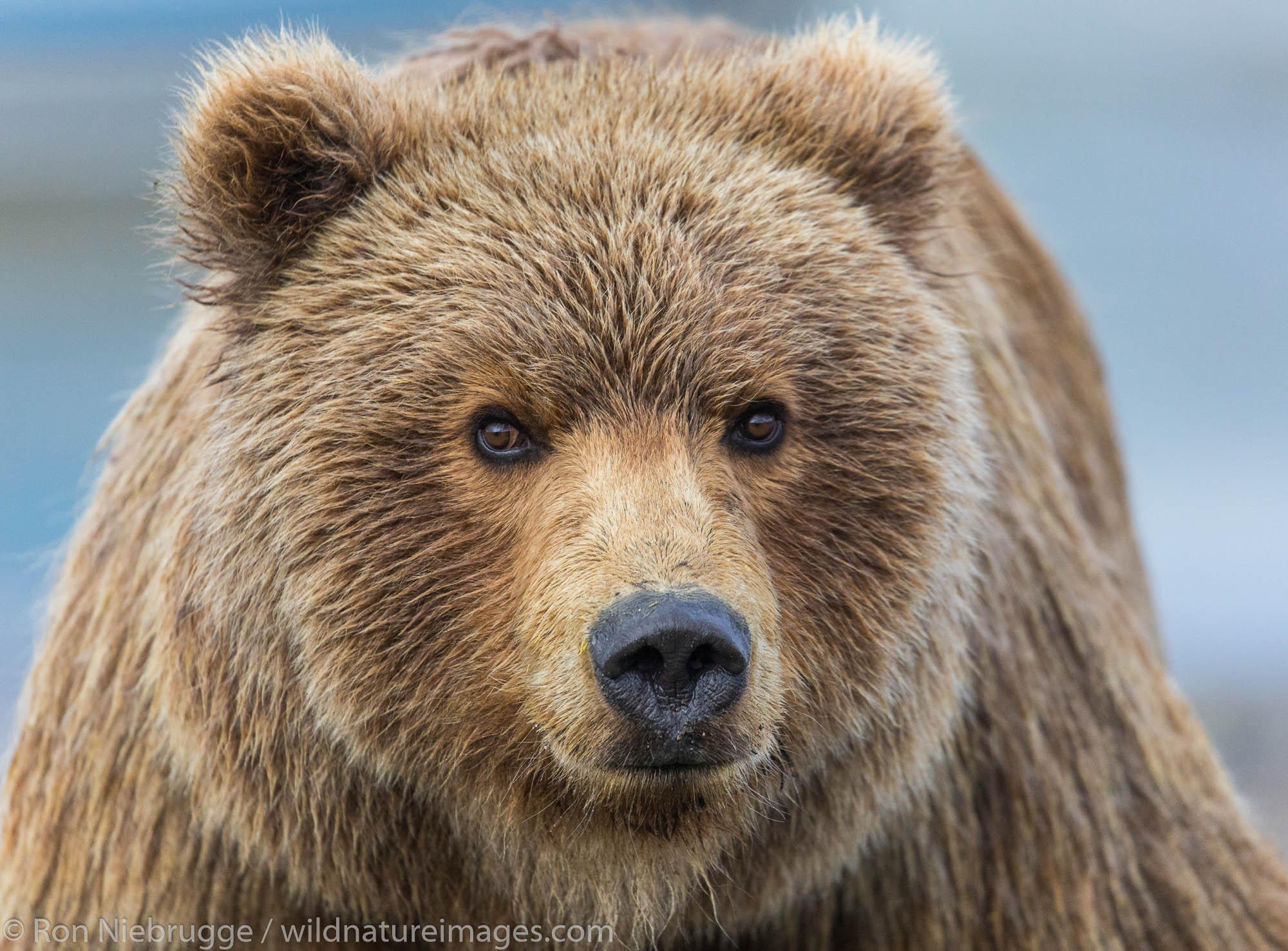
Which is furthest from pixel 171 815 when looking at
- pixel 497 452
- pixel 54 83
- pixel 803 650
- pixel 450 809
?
pixel 54 83

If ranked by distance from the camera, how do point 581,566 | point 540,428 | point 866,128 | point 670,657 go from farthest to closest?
point 866,128 → point 540,428 → point 581,566 → point 670,657

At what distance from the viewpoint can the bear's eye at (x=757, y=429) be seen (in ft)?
11.1

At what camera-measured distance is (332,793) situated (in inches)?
137

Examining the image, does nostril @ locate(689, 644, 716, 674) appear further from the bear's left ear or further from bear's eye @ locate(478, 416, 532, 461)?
the bear's left ear

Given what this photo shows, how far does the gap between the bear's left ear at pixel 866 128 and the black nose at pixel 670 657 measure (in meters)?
1.27

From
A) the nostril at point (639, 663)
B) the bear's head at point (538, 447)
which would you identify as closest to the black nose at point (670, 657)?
the nostril at point (639, 663)

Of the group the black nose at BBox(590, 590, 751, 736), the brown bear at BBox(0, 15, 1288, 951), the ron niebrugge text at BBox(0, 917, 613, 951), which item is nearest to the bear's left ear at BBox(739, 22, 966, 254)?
the brown bear at BBox(0, 15, 1288, 951)

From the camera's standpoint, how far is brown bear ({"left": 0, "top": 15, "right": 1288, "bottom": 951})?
324 cm

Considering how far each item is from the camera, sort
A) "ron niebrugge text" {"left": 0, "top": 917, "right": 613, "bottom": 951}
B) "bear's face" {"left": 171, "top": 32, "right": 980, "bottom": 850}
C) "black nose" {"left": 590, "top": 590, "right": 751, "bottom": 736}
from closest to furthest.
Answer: "black nose" {"left": 590, "top": 590, "right": 751, "bottom": 736}
"bear's face" {"left": 171, "top": 32, "right": 980, "bottom": 850}
"ron niebrugge text" {"left": 0, "top": 917, "right": 613, "bottom": 951}

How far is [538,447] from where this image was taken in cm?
329

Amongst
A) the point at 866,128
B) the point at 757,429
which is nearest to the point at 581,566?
the point at 757,429

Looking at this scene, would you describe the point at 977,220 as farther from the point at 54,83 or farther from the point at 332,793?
the point at 54,83

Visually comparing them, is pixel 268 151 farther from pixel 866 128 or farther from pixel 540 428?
pixel 866 128

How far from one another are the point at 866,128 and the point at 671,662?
153cm
